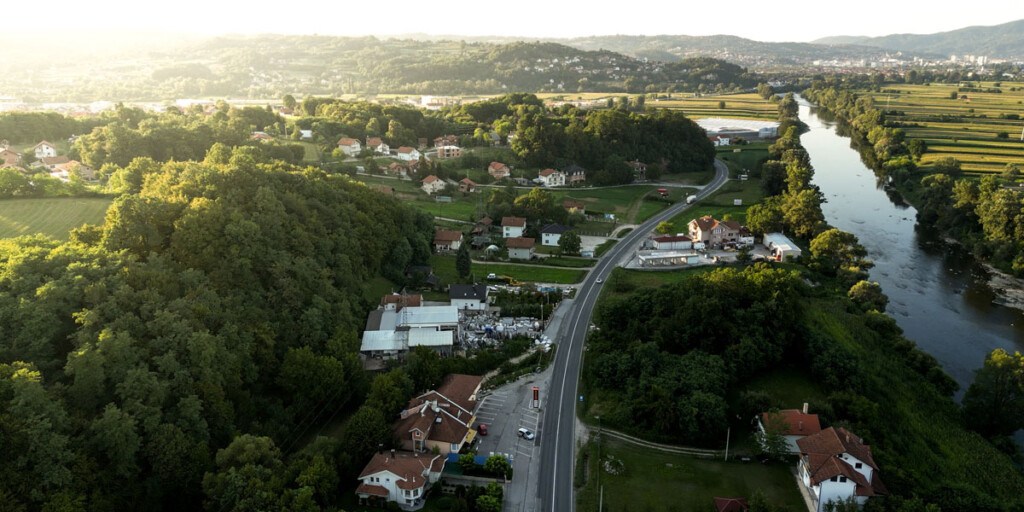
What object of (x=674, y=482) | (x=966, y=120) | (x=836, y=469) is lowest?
(x=674, y=482)

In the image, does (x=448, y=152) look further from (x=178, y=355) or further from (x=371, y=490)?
(x=371, y=490)

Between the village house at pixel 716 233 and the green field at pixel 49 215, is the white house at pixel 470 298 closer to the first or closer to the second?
the green field at pixel 49 215

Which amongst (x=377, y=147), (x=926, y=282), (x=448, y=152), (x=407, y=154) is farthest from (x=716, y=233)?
(x=377, y=147)

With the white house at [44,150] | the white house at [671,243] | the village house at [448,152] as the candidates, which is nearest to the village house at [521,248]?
the white house at [671,243]

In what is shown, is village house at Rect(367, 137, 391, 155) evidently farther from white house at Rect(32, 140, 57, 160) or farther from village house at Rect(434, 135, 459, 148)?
white house at Rect(32, 140, 57, 160)

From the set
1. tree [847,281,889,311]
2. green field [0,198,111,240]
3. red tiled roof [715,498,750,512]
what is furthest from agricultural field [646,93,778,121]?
red tiled roof [715,498,750,512]

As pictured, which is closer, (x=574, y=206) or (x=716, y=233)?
(x=716, y=233)

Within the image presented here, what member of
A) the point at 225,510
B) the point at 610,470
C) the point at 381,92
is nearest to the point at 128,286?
the point at 225,510
